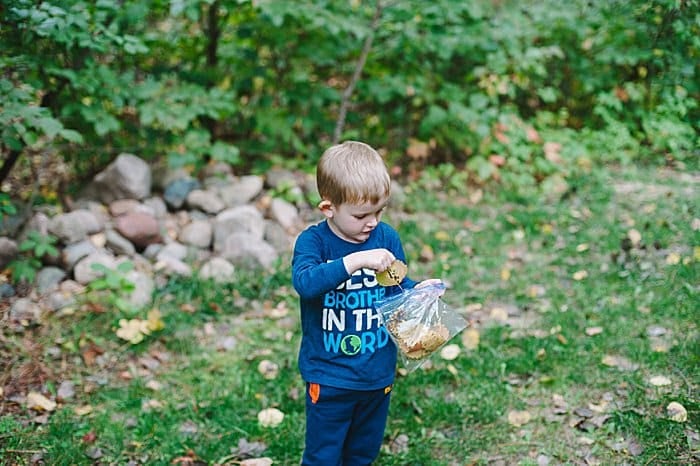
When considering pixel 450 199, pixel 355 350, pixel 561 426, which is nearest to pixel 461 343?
pixel 561 426

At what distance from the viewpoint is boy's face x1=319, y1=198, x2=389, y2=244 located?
2.04 meters

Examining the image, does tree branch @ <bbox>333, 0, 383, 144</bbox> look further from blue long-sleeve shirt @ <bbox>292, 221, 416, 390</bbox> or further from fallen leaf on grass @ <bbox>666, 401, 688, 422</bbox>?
fallen leaf on grass @ <bbox>666, 401, 688, 422</bbox>

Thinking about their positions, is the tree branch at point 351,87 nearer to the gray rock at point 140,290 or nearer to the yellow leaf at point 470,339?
the gray rock at point 140,290

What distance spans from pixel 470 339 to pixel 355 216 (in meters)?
1.61

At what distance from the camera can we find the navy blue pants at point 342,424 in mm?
2230

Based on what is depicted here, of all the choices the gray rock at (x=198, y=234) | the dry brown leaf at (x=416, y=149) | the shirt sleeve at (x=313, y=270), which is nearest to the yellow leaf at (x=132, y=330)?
the gray rock at (x=198, y=234)

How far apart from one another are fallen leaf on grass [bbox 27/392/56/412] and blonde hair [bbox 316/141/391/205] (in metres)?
1.76

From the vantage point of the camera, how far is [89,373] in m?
3.24

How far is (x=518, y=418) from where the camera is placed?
2.85 meters

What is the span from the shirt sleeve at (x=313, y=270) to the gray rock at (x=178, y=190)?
2.81 metres

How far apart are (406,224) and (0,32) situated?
2776 millimetres

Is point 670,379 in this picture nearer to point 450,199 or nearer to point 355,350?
point 355,350

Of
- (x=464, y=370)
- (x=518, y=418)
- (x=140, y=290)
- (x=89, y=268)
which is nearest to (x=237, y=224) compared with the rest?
(x=140, y=290)

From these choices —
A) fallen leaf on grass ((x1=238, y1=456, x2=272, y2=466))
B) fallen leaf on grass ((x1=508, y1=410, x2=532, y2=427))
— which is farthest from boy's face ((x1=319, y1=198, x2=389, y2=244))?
fallen leaf on grass ((x1=508, y1=410, x2=532, y2=427))
